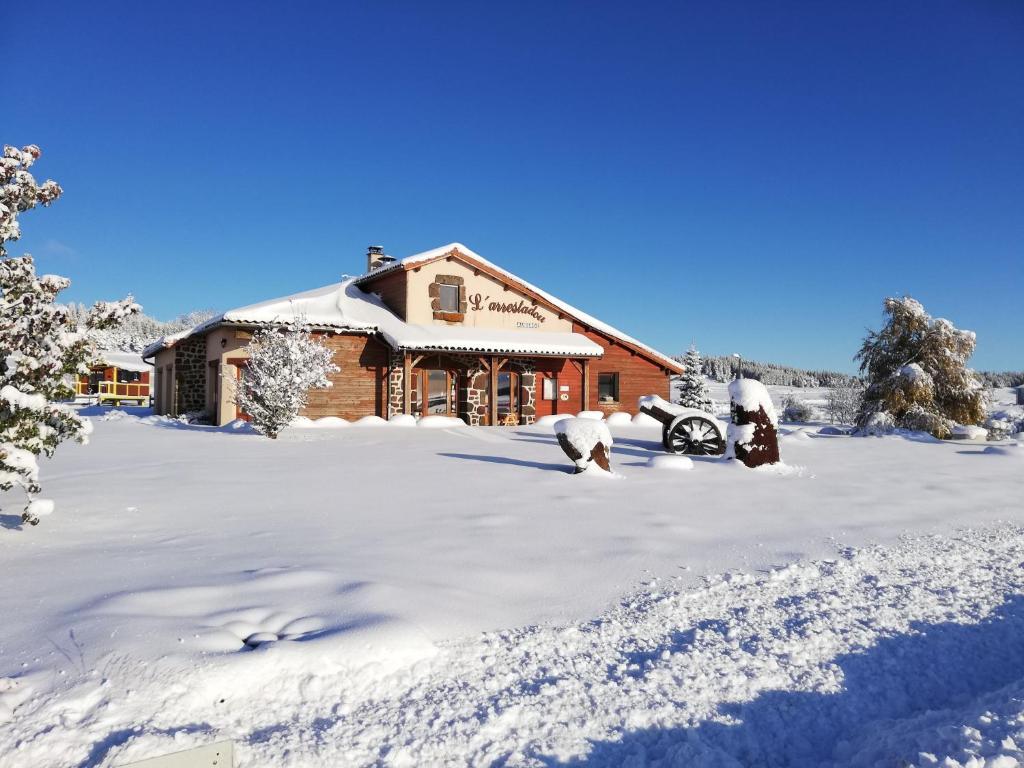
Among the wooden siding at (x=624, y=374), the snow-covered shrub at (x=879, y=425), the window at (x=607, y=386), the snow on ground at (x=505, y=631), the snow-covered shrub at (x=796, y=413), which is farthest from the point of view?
the snow-covered shrub at (x=796, y=413)

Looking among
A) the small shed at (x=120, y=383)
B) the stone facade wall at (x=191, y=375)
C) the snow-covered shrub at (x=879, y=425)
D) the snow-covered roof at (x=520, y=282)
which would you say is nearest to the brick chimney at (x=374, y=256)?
the snow-covered roof at (x=520, y=282)

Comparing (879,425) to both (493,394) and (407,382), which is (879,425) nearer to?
(493,394)

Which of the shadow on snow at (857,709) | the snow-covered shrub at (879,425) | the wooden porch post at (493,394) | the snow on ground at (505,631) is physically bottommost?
the shadow on snow at (857,709)

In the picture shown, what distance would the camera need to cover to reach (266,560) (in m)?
5.09

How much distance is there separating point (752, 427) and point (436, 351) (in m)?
11.1

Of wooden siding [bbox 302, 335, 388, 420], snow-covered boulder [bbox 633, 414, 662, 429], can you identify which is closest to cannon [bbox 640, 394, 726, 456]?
snow-covered boulder [bbox 633, 414, 662, 429]

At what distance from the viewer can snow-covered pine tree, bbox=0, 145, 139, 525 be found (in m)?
5.32

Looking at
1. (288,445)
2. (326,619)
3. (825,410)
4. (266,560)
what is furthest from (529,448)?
(825,410)

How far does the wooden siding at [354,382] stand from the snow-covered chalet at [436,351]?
0.11 ft

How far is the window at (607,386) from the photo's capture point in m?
25.7

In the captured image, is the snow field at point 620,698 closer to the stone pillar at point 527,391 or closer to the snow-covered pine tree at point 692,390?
the stone pillar at point 527,391

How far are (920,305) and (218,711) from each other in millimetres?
24255

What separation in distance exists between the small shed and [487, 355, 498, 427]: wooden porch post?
29325 mm

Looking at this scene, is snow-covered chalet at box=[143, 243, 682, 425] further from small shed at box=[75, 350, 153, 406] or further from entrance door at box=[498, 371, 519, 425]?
small shed at box=[75, 350, 153, 406]
